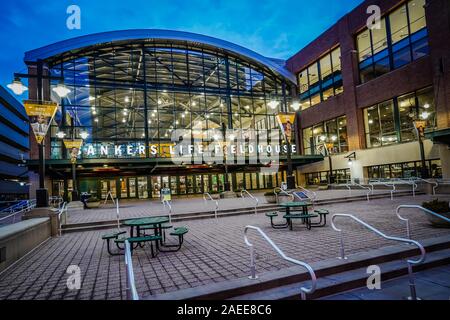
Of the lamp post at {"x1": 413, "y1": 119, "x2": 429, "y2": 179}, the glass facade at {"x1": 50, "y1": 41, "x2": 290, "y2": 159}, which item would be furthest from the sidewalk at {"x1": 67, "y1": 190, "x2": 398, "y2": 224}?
the glass facade at {"x1": 50, "y1": 41, "x2": 290, "y2": 159}

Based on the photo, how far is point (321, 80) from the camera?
3459 cm

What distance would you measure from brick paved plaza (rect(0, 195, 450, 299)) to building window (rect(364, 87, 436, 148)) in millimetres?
18255

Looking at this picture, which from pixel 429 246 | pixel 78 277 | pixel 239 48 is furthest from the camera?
pixel 239 48

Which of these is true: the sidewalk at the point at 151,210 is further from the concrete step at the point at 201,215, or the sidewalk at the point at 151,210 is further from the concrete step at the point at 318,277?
the concrete step at the point at 318,277

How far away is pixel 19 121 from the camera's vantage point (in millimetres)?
55344

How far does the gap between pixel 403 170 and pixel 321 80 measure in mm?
15354

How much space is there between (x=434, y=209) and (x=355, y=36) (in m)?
27.3

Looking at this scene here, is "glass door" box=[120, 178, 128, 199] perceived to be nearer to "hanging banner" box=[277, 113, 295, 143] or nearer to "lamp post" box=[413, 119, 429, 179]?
"hanging banner" box=[277, 113, 295, 143]

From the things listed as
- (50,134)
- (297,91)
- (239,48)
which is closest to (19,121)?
(50,134)

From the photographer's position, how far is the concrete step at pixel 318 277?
169 inches

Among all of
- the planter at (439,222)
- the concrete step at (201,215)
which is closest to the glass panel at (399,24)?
the concrete step at (201,215)

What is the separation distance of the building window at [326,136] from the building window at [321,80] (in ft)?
10.9

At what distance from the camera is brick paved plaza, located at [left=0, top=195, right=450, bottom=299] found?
483 cm
